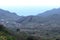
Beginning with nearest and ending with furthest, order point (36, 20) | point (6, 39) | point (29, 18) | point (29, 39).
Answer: point (6, 39)
point (29, 39)
point (36, 20)
point (29, 18)

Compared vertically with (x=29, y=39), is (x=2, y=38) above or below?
above

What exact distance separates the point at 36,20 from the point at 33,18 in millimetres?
8248

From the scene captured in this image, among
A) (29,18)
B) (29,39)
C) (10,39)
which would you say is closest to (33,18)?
(29,18)

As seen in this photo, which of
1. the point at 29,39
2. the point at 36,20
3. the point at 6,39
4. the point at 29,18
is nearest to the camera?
the point at 6,39

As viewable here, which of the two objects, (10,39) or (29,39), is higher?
(10,39)

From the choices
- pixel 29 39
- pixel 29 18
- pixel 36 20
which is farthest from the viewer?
pixel 29 18

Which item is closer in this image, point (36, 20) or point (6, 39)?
point (6, 39)

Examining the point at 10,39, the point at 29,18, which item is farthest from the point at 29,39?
the point at 29,18

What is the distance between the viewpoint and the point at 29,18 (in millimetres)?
159875

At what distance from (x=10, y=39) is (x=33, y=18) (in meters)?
142

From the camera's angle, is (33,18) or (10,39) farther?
(33,18)

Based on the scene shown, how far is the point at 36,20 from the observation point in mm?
149750

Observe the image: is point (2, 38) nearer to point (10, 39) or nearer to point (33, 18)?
point (10, 39)

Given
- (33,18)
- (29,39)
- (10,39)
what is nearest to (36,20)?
(33,18)
